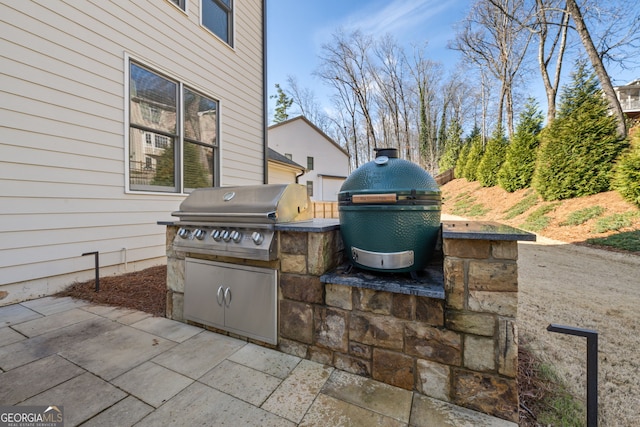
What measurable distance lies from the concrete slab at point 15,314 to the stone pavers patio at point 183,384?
0.07 meters

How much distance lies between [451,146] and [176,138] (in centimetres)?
1875

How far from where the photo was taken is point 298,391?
1.50 meters

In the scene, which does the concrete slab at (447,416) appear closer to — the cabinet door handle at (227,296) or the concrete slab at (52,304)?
the cabinet door handle at (227,296)

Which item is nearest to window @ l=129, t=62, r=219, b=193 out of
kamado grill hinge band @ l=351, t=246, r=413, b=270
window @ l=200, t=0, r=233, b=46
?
window @ l=200, t=0, r=233, b=46

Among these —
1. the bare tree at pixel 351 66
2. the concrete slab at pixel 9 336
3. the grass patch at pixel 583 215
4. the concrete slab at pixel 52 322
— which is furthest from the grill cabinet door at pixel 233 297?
the bare tree at pixel 351 66

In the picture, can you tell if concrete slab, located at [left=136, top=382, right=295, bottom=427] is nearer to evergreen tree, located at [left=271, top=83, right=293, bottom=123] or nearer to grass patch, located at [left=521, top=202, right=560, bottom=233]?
grass patch, located at [left=521, top=202, right=560, bottom=233]

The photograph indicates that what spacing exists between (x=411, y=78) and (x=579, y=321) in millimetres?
19732

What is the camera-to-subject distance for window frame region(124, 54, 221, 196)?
3389mm

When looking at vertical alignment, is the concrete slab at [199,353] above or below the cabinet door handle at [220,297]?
below

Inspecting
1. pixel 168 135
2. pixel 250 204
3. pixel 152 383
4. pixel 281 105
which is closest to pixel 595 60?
pixel 250 204

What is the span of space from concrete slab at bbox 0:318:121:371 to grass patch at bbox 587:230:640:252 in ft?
25.7

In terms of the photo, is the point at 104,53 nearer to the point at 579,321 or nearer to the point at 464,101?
the point at 579,321

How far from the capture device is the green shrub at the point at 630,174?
575cm

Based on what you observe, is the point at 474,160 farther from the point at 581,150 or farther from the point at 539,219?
the point at 539,219
